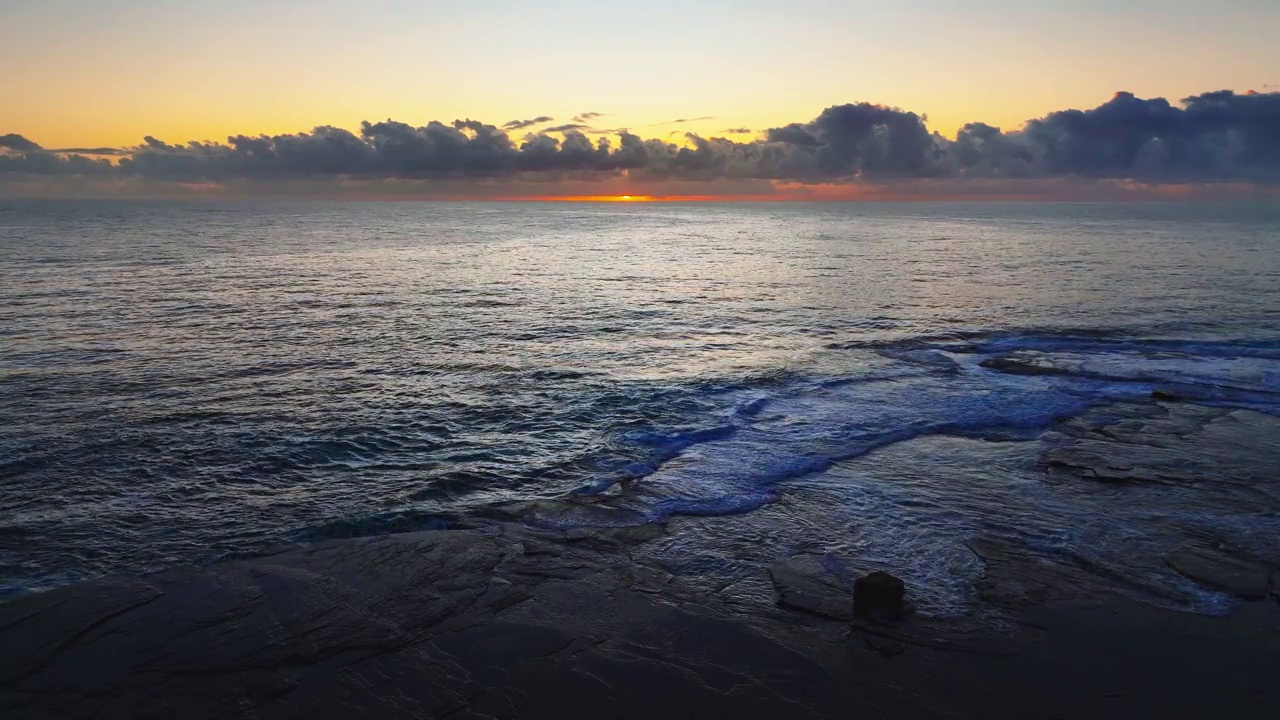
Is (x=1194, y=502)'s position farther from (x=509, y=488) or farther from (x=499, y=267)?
(x=499, y=267)

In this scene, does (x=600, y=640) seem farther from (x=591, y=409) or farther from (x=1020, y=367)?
(x=1020, y=367)

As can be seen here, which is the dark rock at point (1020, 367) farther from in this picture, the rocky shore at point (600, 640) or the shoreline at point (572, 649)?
the shoreline at point (572, 649)

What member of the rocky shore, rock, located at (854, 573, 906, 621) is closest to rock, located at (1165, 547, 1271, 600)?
the rocky shore

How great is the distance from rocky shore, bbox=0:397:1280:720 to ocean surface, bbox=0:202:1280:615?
101 centimetres

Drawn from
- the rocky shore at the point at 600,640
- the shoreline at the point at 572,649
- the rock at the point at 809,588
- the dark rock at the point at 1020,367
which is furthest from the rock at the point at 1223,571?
the dark rock at the point at 1020,367

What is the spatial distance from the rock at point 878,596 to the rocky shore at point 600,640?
0.31 metres

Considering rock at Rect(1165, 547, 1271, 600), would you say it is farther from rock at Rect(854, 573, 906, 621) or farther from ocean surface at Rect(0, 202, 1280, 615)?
rock at Rect(854, 573, 906, 621)

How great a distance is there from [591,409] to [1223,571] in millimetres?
18779

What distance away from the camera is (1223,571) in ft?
49.6

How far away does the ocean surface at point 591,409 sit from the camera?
17438 millimetres

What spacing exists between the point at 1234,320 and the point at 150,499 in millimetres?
57611

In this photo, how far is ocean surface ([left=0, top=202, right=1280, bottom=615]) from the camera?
17.4m

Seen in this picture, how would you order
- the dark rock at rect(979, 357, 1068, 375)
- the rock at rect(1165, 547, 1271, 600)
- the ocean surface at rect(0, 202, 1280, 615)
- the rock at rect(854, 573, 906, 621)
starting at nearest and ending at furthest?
the rock at rect(854, 573, 906, 621) → the rock at rect(1165, 547, 1271, 600) → the ocean surface at rect(0, 202, 1280, 615) → the dark rock at rect(979, 357, 1068, 375)

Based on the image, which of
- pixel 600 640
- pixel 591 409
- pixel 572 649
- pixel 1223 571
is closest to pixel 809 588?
pixel 600 640
